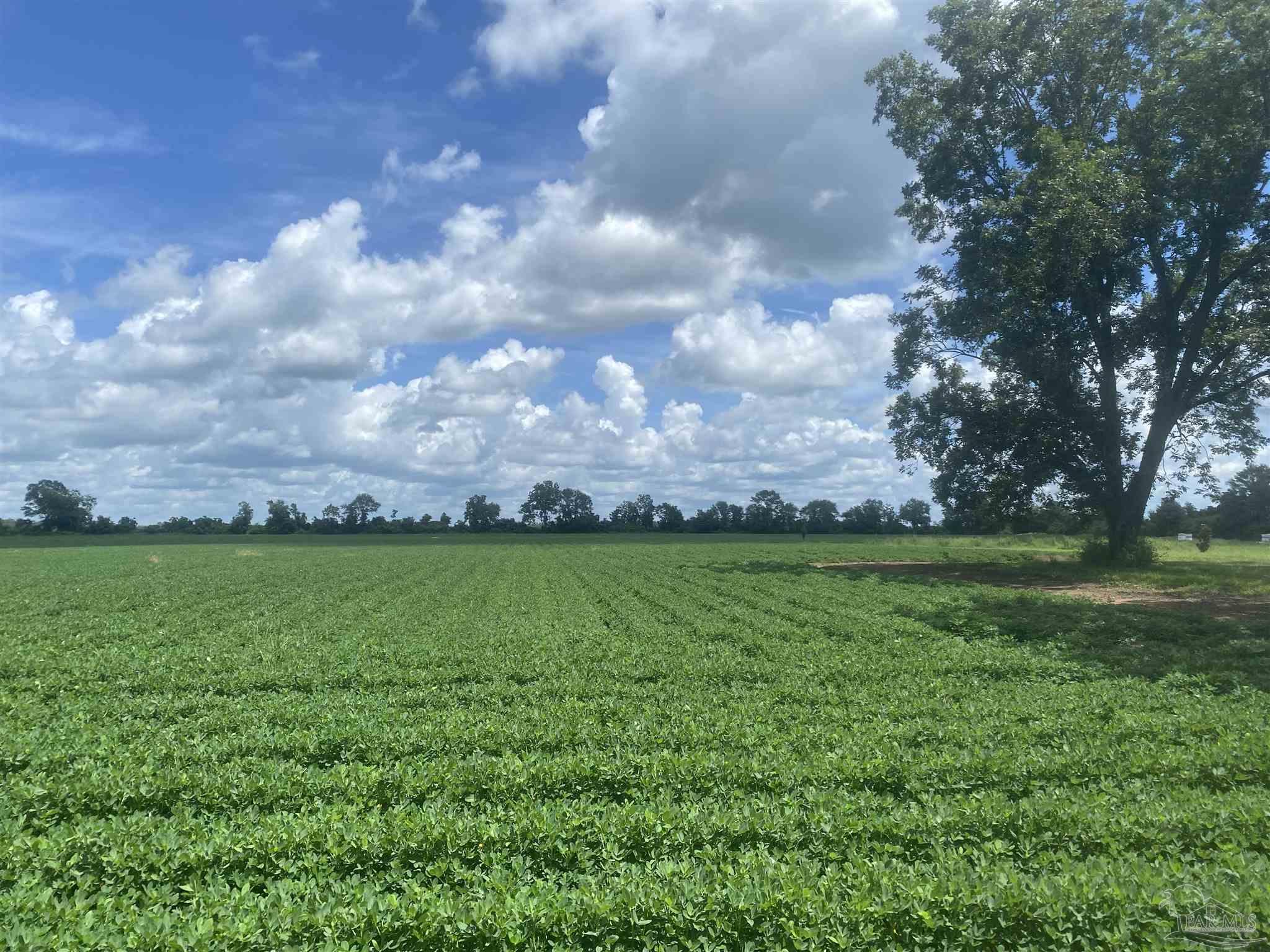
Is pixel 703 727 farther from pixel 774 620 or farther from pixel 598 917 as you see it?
pixel 774 620

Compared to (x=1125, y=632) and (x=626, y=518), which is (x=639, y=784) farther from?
(x=626, y=518)

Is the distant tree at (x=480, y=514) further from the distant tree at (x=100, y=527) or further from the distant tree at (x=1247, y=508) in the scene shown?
the distant tree at (x=1247, y=508)

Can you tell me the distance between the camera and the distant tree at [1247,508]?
10838 cm

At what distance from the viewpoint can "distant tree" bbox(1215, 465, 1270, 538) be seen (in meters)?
108

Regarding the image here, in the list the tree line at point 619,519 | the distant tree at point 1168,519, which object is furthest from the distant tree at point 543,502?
the distant tree at point 1168,519

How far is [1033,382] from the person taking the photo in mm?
37375

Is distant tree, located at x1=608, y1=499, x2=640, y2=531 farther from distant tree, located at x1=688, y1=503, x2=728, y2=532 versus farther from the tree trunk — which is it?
the tree trunk

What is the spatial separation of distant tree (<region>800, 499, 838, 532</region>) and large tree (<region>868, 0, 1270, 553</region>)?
10349 centimetres

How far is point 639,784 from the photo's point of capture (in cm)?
898

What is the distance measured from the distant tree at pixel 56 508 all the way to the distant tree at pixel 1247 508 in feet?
552

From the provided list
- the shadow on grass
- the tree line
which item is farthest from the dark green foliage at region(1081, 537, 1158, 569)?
the tree line

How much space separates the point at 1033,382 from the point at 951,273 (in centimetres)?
629

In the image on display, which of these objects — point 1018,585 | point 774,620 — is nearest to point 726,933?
point 774,620

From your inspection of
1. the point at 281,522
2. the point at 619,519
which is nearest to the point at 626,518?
the point at 619,519
